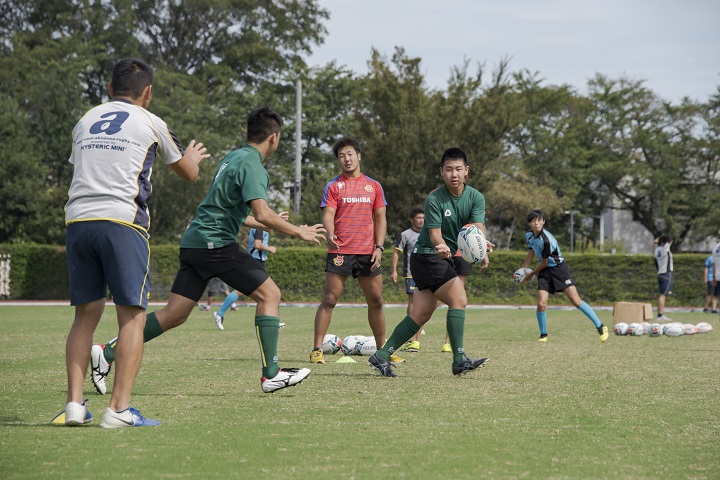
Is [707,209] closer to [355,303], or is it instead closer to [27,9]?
[355,303]

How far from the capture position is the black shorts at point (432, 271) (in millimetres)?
9125

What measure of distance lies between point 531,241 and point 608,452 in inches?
401

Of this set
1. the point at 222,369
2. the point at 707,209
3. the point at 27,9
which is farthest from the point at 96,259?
the point at 707,209

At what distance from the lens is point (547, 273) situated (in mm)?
15469

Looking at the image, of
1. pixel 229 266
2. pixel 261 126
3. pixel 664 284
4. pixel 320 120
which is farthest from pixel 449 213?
pixel 320 120

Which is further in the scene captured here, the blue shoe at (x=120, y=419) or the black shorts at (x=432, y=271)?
the black shorts at (x=432, y=271)

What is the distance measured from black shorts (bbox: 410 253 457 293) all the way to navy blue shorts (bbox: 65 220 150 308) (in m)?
3.73

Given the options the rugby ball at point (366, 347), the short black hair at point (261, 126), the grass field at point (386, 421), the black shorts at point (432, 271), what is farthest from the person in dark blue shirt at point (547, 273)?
the short black hair at point (261, 126)

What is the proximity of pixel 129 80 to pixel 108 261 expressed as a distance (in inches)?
45.4

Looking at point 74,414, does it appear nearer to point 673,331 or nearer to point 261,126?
point 261,126

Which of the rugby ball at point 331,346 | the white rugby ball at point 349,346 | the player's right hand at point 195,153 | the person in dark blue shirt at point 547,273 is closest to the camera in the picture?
the player's right hand at point 195,153

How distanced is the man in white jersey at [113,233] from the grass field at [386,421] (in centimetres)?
38

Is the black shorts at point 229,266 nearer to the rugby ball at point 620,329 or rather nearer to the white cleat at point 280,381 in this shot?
the white cleat at point 280,381

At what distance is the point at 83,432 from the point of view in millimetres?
5668
